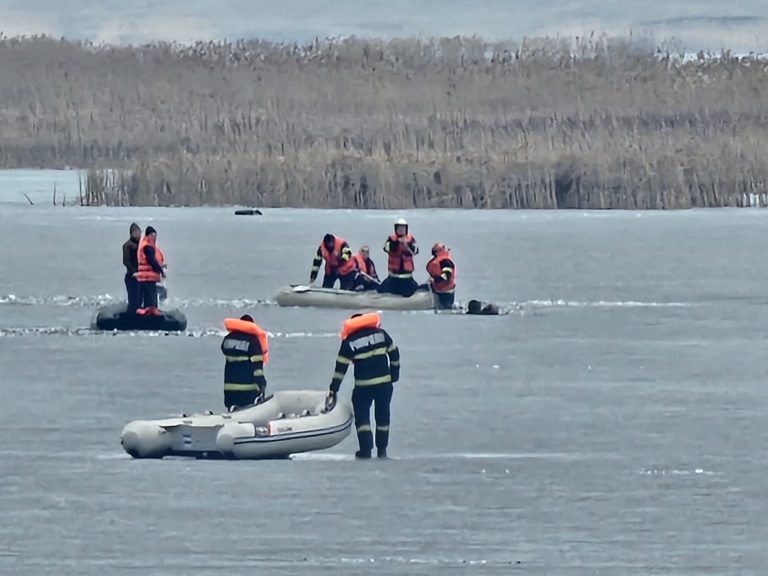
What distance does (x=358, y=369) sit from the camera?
45.4 ft

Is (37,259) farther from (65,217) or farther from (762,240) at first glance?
(762,240)

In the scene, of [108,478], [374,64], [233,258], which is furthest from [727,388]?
[374,64]

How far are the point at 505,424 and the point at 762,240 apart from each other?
76.8ft

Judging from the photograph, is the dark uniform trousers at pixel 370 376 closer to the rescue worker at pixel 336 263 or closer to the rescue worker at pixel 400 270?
the rescue worker at pixel 400 270

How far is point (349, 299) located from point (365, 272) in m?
0.51

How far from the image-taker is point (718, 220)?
1652 inches

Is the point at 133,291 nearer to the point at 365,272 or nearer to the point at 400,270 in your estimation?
the point at 400,270

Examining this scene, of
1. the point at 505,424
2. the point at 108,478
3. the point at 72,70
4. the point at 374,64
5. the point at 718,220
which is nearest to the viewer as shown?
the point at 108,478

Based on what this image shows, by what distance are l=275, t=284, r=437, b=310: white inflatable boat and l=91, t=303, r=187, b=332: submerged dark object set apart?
3.20 meters

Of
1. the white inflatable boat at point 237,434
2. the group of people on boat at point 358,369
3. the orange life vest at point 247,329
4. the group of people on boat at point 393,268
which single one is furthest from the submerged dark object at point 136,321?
the white inflatable boat at point 237,434

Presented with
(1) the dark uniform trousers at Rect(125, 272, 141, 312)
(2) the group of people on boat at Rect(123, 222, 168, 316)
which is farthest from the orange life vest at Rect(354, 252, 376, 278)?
(1) the dark uniform trousers at Rect(125, 272, 141, 312)

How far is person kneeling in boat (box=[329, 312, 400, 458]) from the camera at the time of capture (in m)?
13.6

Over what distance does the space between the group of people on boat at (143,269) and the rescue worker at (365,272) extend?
3.54 metres

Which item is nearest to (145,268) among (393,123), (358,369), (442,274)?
(442,274)
